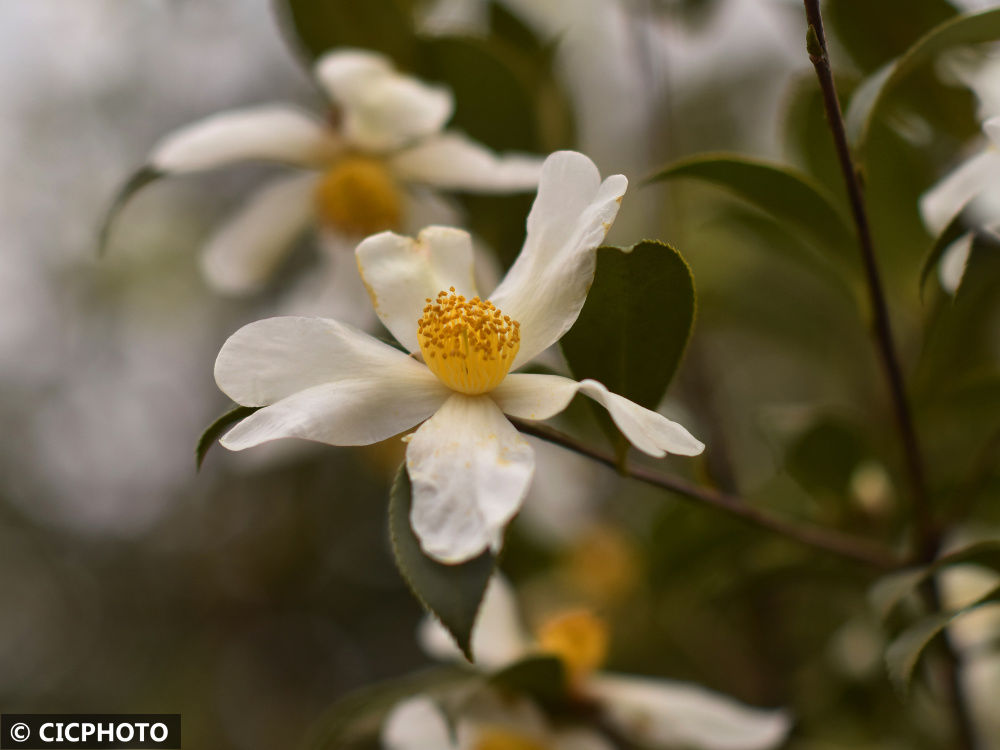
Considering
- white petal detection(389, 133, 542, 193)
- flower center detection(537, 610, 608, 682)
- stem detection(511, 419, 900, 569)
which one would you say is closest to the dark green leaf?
stem detection(511, 419, 900, 569)

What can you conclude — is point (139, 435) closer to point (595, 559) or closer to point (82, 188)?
point (82, 188)

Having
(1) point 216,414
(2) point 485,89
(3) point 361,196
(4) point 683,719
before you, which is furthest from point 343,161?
(1) point 216,414

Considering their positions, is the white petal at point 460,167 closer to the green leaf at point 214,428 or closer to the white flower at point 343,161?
the white flower at point 343,161

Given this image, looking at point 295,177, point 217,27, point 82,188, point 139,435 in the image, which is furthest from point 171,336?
point 295,177

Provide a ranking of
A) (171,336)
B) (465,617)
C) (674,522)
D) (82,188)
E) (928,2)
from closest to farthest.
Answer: (465,617) → (928,2) → (674,522) → (171,336) → (82,188)

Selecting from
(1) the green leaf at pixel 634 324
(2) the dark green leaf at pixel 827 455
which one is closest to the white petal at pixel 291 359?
(1) the green leaf at pixel 634 324
